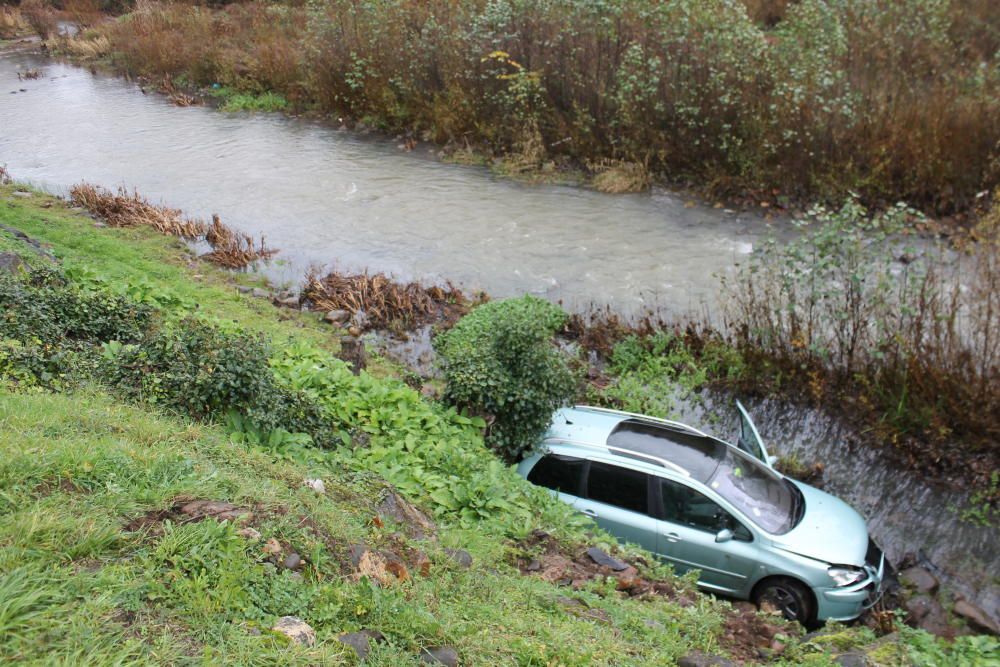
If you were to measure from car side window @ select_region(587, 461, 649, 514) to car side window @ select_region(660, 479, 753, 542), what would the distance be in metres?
0.20

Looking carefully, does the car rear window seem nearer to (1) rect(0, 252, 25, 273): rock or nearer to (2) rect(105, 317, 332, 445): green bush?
(2) rect(105, 317, 332, 445): green bush

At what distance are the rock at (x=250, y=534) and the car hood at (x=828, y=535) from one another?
15.8 feet

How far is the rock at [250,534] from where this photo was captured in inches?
178

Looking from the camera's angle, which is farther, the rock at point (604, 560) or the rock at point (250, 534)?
the rock at point (604, 560)

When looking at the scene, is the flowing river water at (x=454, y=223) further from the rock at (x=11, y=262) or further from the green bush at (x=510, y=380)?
the rock at (x=11, y=262)

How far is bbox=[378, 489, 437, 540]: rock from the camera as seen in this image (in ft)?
19.8

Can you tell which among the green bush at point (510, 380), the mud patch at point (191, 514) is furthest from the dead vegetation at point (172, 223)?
the mud patch at point (191, 514)

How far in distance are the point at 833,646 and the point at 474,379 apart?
4332 mm

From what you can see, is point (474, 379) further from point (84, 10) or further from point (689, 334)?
point (84, 10)

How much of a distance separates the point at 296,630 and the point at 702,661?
276 cm

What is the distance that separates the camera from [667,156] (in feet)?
58.7

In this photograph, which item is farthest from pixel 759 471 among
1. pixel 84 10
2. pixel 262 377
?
pixel 84 10

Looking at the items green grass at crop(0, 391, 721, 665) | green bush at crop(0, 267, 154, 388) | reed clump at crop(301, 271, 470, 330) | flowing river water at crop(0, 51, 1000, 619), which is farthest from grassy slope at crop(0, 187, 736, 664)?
reed clump at crop(301, 271, 470, 330)

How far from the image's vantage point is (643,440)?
806 centimetres
